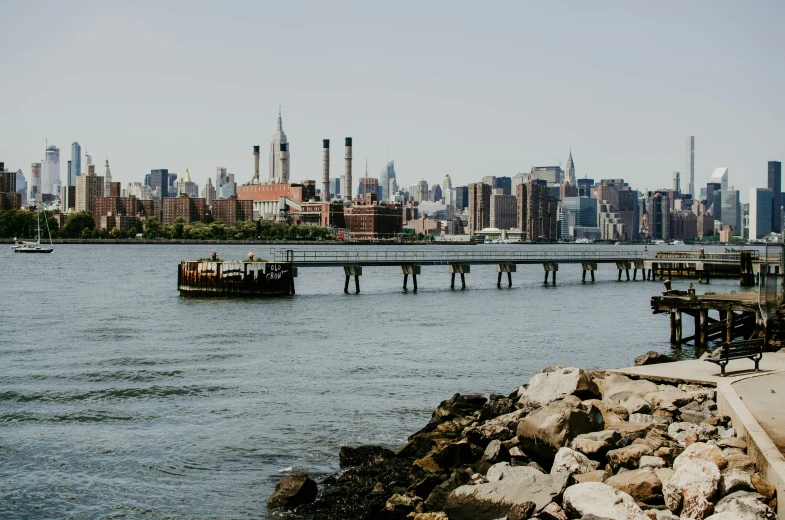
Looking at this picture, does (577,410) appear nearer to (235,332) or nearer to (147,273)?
(235,332)

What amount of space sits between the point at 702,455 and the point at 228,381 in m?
17.9

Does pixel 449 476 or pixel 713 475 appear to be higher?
pixel 713 475

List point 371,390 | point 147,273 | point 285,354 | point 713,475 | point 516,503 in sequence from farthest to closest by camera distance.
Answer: point 147,273
point 285,354
point 371,390
point 516,503
point 713,475

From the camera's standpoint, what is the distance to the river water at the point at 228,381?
57.1ft

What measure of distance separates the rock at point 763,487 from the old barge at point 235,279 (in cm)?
5037

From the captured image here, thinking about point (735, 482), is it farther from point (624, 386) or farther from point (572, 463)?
point (624, 386)

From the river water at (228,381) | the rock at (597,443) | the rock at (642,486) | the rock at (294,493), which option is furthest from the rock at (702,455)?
the river water at (228,381)

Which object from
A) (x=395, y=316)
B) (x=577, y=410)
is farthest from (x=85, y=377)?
(x=395, y=316)

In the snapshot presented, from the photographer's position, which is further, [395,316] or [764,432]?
[395,316]

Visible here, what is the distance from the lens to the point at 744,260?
7844cm

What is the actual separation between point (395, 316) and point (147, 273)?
183 feet

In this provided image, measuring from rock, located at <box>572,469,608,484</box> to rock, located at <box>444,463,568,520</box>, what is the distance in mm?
279

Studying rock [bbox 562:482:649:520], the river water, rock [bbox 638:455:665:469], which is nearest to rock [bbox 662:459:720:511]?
rock [bbox 562:482:649:520]

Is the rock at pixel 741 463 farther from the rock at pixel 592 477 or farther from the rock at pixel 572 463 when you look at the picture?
the rock at pixel 572 463
